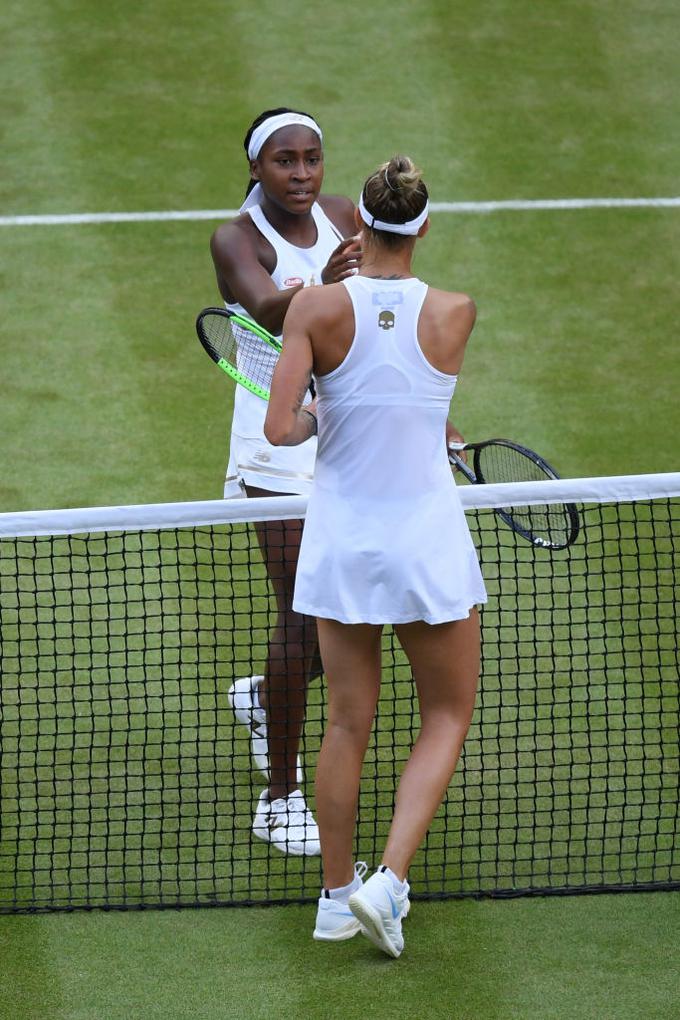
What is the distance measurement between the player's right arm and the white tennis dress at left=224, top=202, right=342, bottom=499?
59mm

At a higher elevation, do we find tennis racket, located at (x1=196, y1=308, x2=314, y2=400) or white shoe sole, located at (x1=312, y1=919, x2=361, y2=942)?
tennis racket, located at (x1=196, y1=308, x2=314, y2=400)

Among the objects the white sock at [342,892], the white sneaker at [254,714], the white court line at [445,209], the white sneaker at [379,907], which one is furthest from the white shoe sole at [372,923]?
the white court line at [445,209]

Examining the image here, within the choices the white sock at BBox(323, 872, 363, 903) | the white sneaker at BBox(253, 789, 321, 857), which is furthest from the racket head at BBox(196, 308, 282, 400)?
the white sock at BBox(323, 872, 363, 903)

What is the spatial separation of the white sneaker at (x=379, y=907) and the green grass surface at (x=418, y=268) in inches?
9.4

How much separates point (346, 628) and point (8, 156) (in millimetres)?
7111

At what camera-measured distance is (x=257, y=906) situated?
5195 millimetres

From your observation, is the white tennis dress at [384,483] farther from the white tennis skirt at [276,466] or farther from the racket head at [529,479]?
the white tennis skirt at [276,466]

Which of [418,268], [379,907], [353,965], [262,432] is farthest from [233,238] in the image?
[418,268]

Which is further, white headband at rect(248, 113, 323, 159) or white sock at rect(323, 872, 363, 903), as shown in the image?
white headband at rect(248, 113, 323, 159)

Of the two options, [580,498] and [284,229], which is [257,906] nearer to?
[580,498]

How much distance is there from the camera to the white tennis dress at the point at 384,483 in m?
4.36

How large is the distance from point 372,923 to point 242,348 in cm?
220

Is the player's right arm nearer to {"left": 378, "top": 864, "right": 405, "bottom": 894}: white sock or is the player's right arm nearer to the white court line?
{"left": 378, "top": 864, "right": 405, "bottom": 894}: white sock

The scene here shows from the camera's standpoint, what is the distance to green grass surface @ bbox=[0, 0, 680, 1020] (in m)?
4.80
